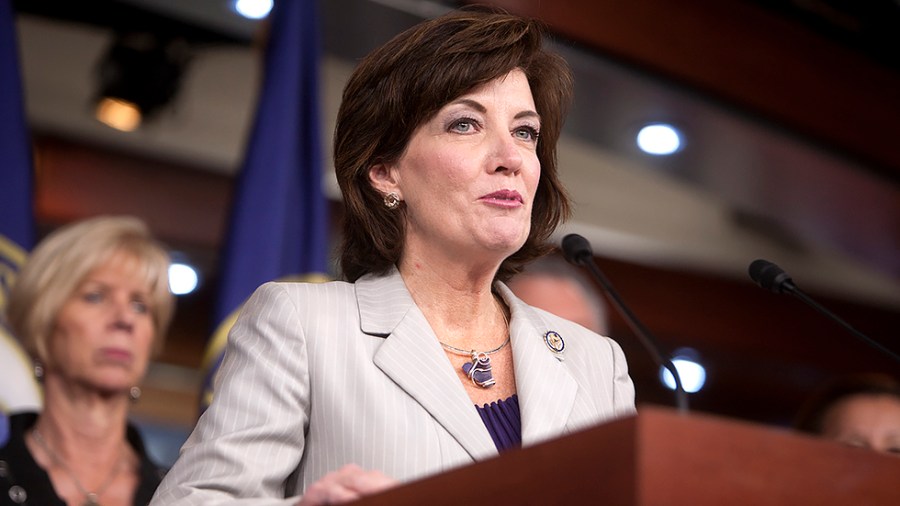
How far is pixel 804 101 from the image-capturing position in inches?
203

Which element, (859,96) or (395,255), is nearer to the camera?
(395,255)

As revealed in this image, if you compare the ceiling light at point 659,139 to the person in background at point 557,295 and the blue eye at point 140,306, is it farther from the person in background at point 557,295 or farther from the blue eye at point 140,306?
the blue eye at point 140,306

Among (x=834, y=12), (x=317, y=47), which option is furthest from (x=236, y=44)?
(x=834, y=12)

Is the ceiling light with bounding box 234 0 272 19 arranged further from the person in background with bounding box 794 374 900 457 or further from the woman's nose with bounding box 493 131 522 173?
the woman's nose with bounding box 493 131 522 173

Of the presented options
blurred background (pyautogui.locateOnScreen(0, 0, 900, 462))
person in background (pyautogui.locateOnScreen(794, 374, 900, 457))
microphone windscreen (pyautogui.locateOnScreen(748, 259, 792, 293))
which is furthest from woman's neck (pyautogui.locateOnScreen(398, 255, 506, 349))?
blurred background (pyautogui.locateOnScreen(0, 0, 900, 462))

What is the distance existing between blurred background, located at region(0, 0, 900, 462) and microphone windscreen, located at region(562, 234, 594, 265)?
1.96 m

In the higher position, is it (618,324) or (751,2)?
(751,2)

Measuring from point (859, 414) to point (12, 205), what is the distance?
8.37 feet

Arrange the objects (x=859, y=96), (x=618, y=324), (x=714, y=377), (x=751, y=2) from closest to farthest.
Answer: (x=751, y=2)
(x=859, y=96)
(x=618, y=324)
(x=714, y=377)

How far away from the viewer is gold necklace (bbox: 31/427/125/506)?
2912 millimetres


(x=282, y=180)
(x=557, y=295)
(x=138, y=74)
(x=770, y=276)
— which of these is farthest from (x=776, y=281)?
(x=138, y=74)

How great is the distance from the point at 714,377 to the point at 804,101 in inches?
139

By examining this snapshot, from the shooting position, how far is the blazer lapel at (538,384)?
1.84 metres

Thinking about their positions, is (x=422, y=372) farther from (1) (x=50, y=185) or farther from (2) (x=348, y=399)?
(1) (x=50, y=185)
